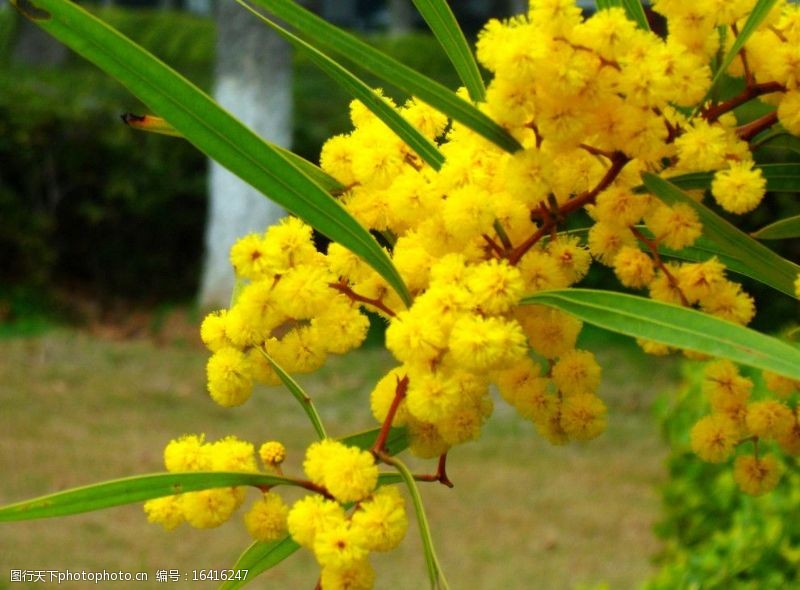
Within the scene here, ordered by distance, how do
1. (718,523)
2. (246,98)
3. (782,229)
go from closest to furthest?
(782,229) → (718,523) → (246,98)

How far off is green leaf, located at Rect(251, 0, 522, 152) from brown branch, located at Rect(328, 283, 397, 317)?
14 centimetres

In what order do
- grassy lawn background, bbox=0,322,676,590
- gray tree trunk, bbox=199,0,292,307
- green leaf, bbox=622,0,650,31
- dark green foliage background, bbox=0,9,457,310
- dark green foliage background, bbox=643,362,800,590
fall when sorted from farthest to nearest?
dark green foliage background, bbox=0,9,457,310 → gray tree trunk, bbox=199,0,292,307 → grassy lawn background, bbox=0,322,676,590 → dark green foliage background, bbox=643,362,800,590 → green leaf, bbox=622,0,650,31

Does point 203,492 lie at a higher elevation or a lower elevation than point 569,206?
lower

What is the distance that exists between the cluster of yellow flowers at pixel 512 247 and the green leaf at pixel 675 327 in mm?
41

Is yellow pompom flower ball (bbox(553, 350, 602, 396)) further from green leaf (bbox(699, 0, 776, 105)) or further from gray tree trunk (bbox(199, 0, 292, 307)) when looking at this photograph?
gray tree trunk (bbox(199, 0, 292, 307))

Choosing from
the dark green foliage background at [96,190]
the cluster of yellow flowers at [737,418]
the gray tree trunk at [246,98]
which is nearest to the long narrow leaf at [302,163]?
the cluster of yellow flowers at [737,418]

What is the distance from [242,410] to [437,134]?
6.27 meters

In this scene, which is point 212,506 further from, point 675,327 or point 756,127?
point 756,127

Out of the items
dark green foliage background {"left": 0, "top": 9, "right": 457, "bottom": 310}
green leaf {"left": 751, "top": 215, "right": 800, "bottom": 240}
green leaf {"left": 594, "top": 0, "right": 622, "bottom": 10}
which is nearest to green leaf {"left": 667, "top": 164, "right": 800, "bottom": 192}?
green leaf {"left": 751, "top": 215, "right": 800, "bottom": 240}

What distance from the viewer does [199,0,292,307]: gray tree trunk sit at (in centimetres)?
789

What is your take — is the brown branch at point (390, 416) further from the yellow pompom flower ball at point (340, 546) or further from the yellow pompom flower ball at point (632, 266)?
the yellow pompom flower ball at point (632, 266)

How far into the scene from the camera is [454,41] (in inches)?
35.9

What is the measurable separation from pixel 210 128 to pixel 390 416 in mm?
224

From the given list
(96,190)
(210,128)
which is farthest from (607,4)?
(96,190)
